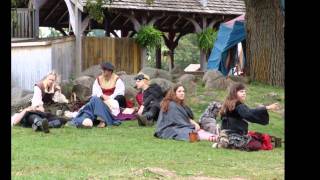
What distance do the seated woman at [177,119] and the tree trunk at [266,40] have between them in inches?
258

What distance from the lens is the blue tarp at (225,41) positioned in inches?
787

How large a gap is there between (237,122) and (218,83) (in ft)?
22.7

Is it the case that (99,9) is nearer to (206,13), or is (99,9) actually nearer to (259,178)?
(206,13)

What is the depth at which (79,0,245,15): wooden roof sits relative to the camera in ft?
66.3

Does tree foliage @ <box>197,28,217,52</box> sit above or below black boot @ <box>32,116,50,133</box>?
above

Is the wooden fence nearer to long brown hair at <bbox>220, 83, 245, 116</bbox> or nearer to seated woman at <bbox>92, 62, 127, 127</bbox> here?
seated woman at <bbox>92, 62, 127, 127</bbox>

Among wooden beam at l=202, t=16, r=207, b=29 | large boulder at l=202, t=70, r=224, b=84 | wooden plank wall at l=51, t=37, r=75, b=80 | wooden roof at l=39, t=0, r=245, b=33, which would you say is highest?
wooden roof at l=39, t=0, r=245, b=33

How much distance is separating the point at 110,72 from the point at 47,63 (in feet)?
22.8

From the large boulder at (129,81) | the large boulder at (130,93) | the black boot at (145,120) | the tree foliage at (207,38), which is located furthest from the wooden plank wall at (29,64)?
the black boot at (145,120)

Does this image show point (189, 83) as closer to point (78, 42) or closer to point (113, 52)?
point (78, 42)

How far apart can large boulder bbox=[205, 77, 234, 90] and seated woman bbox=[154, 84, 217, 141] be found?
18.3 feet

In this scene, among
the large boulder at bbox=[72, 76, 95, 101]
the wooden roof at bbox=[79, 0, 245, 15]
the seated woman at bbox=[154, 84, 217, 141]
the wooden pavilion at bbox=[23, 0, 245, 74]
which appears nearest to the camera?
the seated woman at bbox=[154, 84, 217, 141]

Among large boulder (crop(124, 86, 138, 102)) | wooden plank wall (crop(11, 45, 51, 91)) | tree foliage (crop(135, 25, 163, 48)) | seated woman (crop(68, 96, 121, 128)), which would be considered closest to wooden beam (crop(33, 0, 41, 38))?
wooden plank wall (crop(11, 45, 51, 91))
